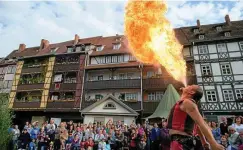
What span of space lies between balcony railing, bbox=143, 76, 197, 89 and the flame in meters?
17.3

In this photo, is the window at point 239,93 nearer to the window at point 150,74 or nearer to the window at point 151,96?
the window at point 151,96

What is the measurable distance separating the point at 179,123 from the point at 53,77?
31.1 m

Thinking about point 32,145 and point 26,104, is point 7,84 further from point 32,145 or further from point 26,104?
point 32,145

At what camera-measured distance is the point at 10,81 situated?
119 ft

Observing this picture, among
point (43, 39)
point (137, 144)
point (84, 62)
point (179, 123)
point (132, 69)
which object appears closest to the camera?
point (179, 123)


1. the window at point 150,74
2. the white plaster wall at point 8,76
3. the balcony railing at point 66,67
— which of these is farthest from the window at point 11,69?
the window at point 150,74

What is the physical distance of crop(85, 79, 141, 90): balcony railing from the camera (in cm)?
2699

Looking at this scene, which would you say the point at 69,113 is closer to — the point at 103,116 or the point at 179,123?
the point at 103,116

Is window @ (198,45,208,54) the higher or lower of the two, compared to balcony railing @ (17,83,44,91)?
higher

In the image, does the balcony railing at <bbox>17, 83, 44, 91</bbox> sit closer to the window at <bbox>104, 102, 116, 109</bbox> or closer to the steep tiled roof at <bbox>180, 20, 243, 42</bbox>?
the window at <bbox>104, 102, 116, 109</bbox>

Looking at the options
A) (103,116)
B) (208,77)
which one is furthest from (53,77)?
(208,77)

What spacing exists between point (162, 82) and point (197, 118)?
23.1 metres

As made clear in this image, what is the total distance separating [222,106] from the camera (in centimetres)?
2342

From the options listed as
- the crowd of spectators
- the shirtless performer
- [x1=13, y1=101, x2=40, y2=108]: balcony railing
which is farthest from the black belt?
[x1=13, y1=101, x2=40, y2=108]: balcony railing
